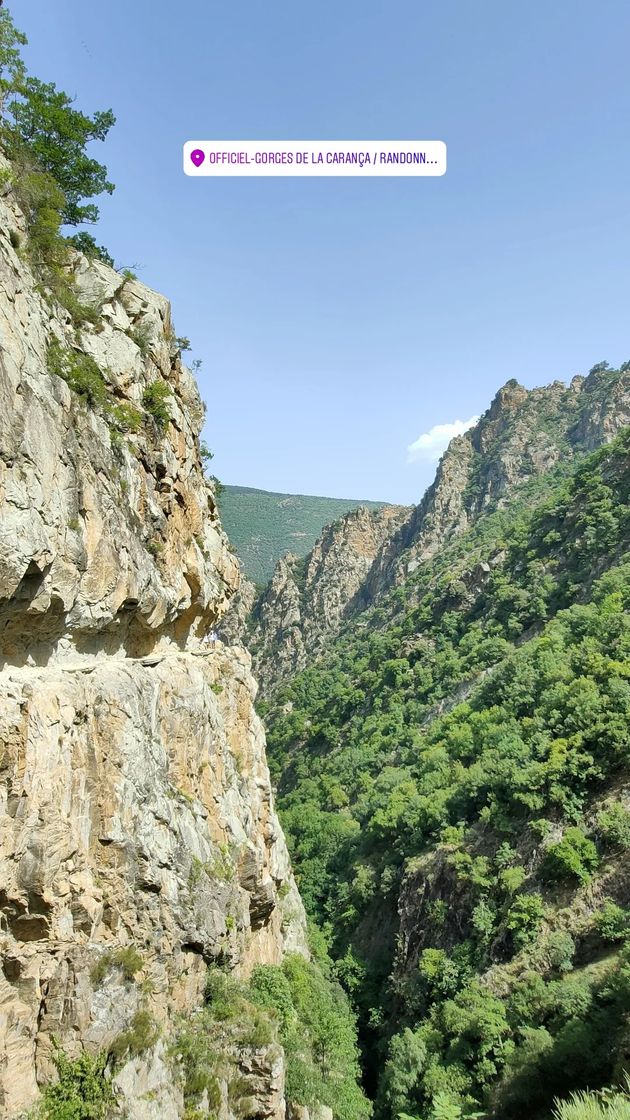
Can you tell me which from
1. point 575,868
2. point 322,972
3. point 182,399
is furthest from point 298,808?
point 182,399

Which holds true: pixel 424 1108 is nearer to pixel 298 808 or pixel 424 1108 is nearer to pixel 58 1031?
pixel 58 1031

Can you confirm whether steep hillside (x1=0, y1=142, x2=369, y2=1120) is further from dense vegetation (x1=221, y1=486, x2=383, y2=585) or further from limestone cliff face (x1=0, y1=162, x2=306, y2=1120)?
dense vegetation (x1=221, y1=486, x2=383, y2=585)

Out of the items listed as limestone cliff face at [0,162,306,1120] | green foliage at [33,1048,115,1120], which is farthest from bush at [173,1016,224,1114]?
green foliage at [33,1048,115,1120]

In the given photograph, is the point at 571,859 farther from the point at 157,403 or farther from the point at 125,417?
the point at 125,417

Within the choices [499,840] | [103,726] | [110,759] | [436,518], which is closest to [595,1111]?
[110,759]

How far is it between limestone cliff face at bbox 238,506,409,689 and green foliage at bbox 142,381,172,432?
101 meters

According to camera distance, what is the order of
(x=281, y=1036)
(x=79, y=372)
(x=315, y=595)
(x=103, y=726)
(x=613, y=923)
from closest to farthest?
(x=103, y=726)
(x=79, y=372)
(x=281, y=1036)
(x=613, y=923)
(x=315, y=595)

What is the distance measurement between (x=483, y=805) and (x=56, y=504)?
→ 3342cm

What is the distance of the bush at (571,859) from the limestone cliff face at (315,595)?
299 ft

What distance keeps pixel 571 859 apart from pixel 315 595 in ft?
352

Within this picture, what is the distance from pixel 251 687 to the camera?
3247 cm

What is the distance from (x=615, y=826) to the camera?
27.6 m

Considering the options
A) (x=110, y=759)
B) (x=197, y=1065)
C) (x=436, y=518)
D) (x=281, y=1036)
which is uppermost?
(x=436, y=518)

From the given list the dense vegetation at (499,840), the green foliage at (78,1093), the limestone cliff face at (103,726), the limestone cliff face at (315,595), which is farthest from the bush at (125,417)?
the limestone cliff face at (315,595)
